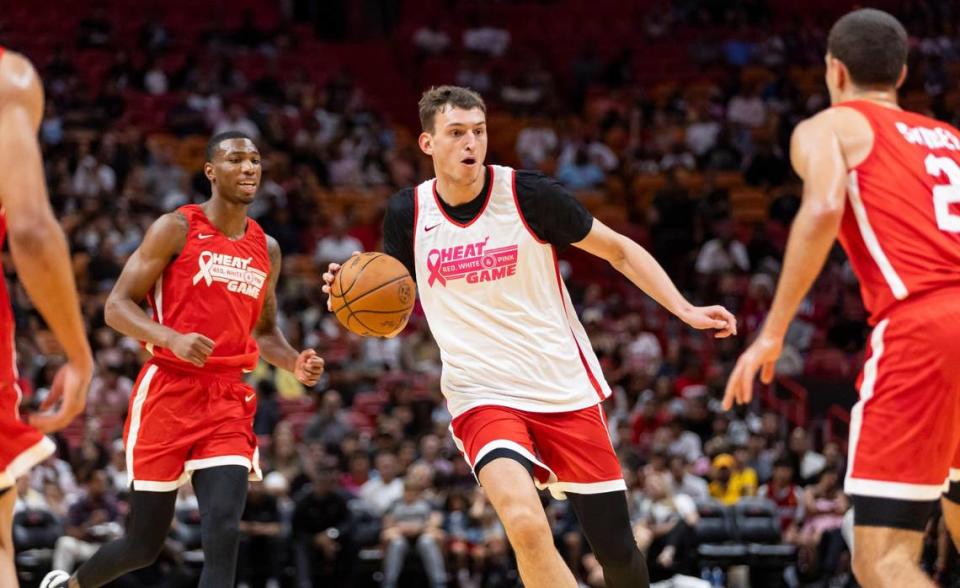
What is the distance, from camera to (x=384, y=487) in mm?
13328

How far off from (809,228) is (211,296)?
3323mm

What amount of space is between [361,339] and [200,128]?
4964 mm

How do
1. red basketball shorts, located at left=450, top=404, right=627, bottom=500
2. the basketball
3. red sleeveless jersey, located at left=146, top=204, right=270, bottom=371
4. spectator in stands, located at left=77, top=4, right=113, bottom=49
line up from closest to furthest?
red basketball shorts, located at left=450, top=404, right=627, bottom=500 < the basketball < red sleeveless jersey, located at left=146, top=204, right=270, bottom=371 < spectator in stands, located at left=77, top=4, right=113, bottom=49

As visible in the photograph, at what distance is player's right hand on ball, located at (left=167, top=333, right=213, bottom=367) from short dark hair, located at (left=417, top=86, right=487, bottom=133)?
4.74ft

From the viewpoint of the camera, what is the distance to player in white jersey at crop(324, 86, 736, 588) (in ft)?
20.3

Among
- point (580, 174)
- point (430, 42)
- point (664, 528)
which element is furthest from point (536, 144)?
point (664, 528)

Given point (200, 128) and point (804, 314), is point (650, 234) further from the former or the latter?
point (200, 128)

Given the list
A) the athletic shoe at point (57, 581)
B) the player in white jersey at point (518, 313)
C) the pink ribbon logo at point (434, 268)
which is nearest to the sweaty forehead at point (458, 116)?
the player in white jersey at point (518, 313)

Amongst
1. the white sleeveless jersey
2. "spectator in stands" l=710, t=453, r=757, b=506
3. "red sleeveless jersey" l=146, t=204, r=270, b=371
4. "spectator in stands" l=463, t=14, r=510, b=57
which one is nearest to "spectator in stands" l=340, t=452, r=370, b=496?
"spectator in stands" l=710, t=453, r=757, b=506

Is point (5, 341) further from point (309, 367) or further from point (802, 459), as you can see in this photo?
point (802, 459)

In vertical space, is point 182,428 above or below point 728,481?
above

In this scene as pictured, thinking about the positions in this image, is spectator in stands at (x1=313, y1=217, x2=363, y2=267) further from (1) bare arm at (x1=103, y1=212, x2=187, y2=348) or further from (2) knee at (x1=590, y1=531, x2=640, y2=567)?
(2) knee at (x1=590, y1=531, x2=640, y2=567)

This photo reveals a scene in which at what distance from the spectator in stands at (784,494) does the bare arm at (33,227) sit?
1045cm

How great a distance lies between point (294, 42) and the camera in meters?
22.7
